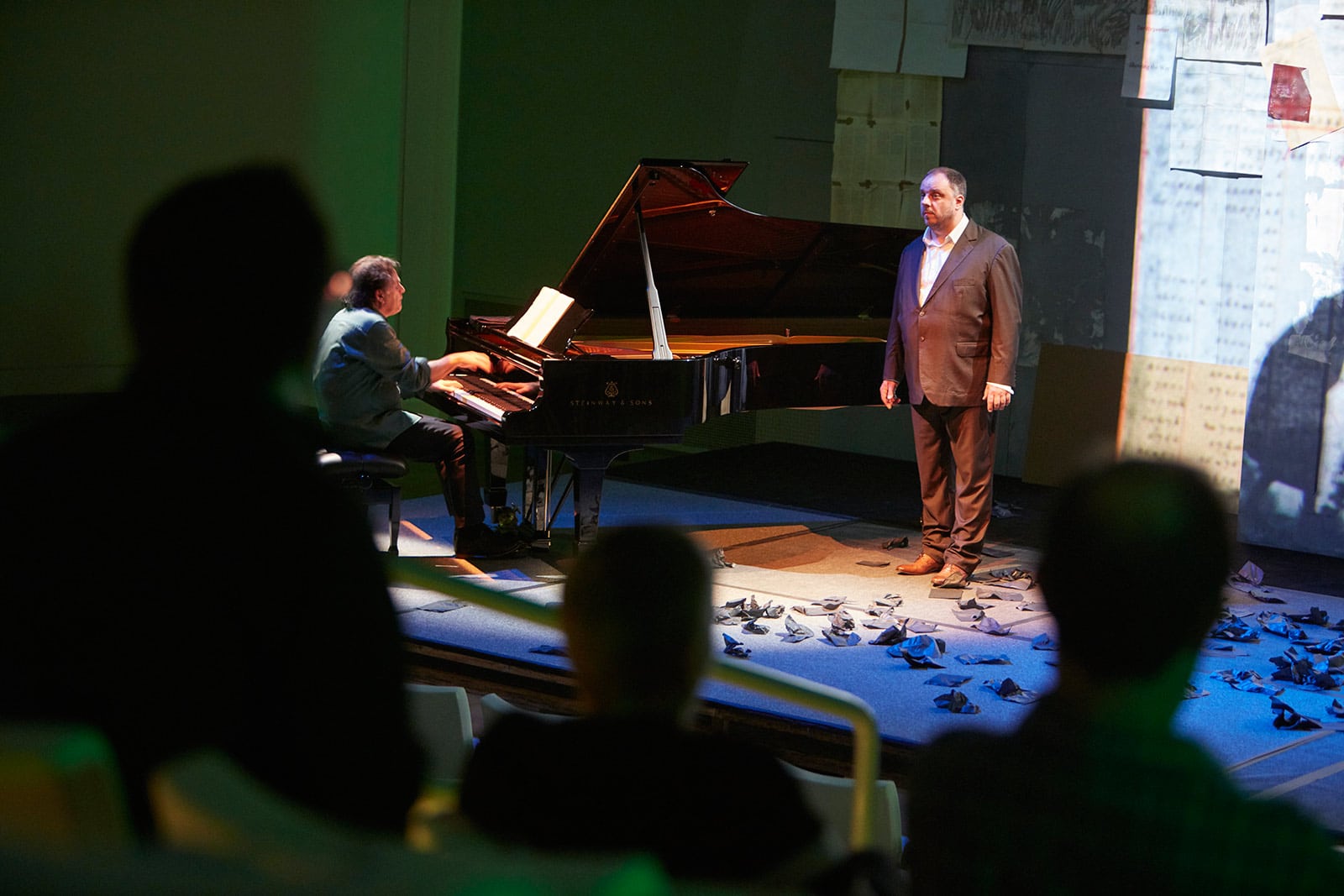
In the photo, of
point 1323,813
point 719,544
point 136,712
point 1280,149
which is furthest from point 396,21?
point 136,712

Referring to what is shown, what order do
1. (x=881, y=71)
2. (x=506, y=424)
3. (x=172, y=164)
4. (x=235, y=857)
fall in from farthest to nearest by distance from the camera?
(x=172, y=164) < (x=881, y=71) < (x=506, y=424) < (x=235, y=857)

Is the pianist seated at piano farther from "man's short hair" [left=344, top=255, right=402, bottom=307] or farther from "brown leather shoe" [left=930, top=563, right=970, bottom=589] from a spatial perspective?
"brown leather shoe" [left=930, top=563, right=970, bottom=589]

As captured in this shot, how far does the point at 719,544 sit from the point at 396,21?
17.2ft

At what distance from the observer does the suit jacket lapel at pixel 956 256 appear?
5.86 metres

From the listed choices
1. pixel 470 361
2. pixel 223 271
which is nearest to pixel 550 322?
pixel 470 361

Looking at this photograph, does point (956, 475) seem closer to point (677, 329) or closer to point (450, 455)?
point (677, 329)

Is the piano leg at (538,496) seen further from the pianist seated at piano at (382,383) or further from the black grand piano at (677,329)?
the pianist seated at piano at (382,383)

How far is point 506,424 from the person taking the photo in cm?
551

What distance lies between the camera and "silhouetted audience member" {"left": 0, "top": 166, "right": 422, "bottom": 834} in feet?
3.72

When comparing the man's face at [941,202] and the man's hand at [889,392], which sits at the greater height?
the man's face at [941,202]

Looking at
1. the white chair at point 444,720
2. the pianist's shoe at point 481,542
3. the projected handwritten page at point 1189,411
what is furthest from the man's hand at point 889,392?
the white chair at point 444,720

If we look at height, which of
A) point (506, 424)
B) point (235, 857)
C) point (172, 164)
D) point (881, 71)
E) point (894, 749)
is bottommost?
point (894, 749)

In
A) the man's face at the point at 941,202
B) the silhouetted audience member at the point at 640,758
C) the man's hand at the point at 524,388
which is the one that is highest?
the man's face at the point at 941,202

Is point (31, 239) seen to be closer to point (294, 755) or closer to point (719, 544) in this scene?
point (719, 544)
